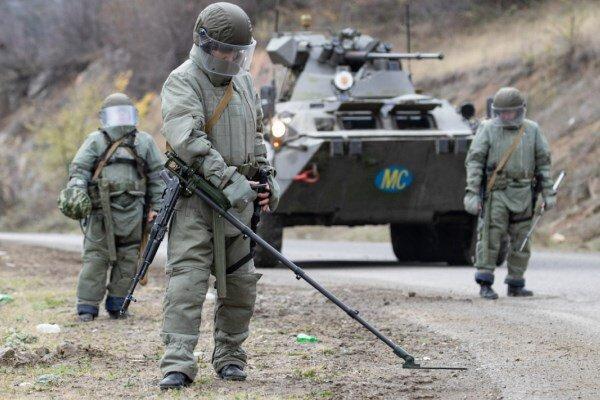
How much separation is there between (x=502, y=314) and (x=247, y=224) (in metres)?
3.51

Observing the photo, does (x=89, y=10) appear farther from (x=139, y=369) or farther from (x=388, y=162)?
(x=139, y=369)

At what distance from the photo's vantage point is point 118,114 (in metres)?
11.0

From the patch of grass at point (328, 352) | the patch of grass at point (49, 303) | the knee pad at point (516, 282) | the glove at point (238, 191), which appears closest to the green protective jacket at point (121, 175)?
the patch of grass at point (49, 303)

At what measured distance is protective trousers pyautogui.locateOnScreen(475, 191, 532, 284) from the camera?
1216cm

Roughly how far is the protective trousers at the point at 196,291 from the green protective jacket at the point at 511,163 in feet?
16.5

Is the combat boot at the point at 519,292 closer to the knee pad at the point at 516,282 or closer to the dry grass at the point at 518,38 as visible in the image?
the knee pad at the point at 516,282

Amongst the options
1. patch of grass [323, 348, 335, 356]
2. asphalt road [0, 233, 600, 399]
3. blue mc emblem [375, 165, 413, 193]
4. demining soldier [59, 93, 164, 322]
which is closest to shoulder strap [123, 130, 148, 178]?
demining soldier [59, 93, 164, 322]

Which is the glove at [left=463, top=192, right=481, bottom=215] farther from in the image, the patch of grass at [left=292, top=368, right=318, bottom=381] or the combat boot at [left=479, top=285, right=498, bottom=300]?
the patch of grass at [left=292, top=368, right=318, bottom=381]

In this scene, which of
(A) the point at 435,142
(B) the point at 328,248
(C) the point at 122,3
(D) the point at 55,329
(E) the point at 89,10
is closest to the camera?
(D) the point at 55,329

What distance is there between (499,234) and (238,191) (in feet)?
17.8

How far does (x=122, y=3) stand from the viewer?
5156 cm

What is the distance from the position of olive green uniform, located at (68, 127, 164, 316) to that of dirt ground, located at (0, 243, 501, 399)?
10.5 inches

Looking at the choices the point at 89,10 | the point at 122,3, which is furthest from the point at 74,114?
the point at 89,10

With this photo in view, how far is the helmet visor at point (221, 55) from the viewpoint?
732 cm
